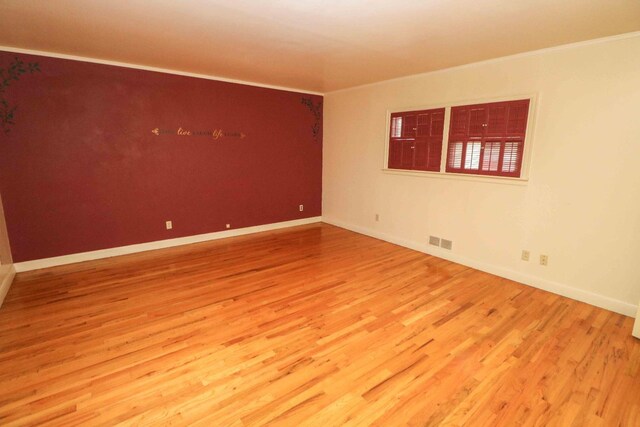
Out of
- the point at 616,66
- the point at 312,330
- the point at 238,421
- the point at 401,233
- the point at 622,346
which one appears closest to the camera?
the point at 238,421

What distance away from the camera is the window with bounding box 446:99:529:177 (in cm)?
361

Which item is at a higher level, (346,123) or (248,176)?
(346,123)

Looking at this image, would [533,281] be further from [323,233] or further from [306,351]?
[323,233]

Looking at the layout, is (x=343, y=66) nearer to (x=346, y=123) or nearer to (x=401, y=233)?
(x=346, y=123)

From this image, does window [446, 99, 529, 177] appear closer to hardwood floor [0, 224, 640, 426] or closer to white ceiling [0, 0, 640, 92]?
white ceiling [0, 0, 640, 92]

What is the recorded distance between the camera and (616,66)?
292cm

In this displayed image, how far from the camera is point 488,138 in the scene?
12.7 feet

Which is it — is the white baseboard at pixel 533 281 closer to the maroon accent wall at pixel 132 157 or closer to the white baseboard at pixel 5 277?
the maroon accent wall at pixel 132 157

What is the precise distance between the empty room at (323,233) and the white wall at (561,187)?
0.07 ft

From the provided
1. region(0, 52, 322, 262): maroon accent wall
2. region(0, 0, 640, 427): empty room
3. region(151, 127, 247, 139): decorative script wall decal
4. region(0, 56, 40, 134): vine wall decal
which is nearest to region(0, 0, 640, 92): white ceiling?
region(0, 0, 640, 427): empty room

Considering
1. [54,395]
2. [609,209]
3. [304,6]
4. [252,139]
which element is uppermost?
[304,6]

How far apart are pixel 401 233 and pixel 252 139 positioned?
305 cm

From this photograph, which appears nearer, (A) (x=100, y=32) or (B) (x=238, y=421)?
(B) (x=238, y=421)

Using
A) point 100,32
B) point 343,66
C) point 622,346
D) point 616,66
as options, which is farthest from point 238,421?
point 616,66
